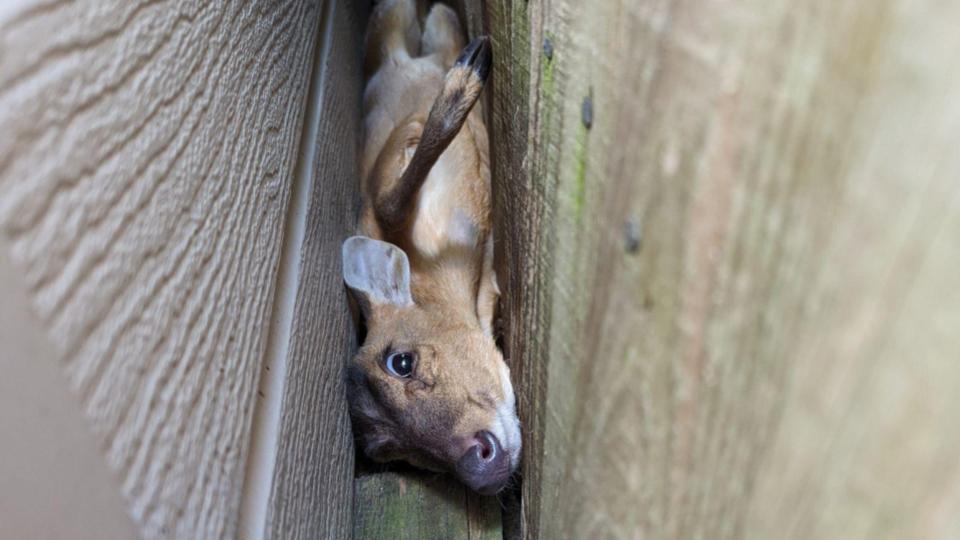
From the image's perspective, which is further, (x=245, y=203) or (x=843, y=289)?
(x=245, y=203)

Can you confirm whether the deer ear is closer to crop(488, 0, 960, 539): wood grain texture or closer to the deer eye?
the deer eye

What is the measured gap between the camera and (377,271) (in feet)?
9.73

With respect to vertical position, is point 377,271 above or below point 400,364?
above

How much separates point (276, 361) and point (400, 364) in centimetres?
151

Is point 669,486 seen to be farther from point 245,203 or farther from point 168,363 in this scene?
point 245,203

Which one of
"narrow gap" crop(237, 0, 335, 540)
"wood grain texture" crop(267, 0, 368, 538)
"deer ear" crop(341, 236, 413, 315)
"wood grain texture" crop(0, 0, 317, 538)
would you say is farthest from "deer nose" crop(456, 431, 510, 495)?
"wood grain texture" crop(0, 0, 317, 538)

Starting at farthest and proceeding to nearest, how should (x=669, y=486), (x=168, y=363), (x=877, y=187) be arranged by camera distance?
(x=168, y=363), (x=669, y=486), (x=877, y=187)

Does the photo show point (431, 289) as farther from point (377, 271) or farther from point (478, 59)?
point (478, 59)

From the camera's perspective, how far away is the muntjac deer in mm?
2457

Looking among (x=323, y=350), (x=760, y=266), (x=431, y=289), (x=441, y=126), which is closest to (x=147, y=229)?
(x=760, y=266)

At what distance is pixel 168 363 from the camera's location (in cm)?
91

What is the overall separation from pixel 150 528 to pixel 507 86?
103cm

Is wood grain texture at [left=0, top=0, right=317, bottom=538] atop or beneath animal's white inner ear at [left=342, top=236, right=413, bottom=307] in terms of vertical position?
atop

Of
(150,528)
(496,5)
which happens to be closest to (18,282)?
(150,528)
